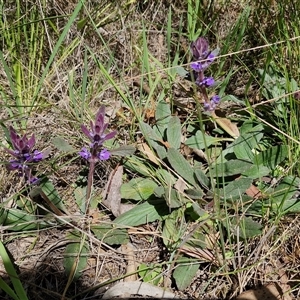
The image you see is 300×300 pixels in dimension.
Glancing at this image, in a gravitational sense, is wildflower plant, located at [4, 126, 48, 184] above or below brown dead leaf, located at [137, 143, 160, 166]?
above

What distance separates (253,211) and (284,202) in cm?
10

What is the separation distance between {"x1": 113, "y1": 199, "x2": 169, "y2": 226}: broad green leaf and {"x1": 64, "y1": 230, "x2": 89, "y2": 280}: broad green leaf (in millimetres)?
122

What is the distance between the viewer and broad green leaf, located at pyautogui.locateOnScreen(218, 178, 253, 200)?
1452mm

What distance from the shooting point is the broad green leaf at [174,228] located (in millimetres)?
1416

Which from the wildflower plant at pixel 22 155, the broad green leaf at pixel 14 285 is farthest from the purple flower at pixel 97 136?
the broad green leaf at pixel 14 285

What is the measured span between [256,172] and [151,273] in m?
0.46

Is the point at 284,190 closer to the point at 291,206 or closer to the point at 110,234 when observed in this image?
the point at 291,206

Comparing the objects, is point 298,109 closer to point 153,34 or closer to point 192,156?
point 192,156

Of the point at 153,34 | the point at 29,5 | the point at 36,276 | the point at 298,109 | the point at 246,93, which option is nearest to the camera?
the point at 36,276

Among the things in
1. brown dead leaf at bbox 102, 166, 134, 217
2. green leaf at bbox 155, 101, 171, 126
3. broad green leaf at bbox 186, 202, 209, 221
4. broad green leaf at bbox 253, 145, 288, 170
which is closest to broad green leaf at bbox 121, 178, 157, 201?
brown dead leaf at bbox 102, 166, 134, 217

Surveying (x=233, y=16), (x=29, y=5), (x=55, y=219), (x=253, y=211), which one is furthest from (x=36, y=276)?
(x=233, y=16)

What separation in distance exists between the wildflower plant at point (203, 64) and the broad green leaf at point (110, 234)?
521mm

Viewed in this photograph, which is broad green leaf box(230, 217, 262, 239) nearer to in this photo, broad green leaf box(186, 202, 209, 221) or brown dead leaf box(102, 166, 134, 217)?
broad green leaf box(186, 202, 209, 221)

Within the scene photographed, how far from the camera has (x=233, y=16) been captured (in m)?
2.04
